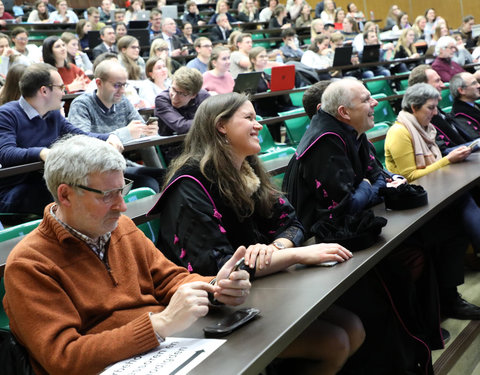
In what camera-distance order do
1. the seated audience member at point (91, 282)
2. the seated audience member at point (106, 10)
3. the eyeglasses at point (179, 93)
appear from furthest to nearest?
1. the seated audience member at point (106, 10)
2. the eyeglasses at point (179, 93)
3. the seated audience member at point (91, 282)

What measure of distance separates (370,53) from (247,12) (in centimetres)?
547

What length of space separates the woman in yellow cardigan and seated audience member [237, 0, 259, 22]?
938 cm

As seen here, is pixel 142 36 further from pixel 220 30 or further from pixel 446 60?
pixel 446 60

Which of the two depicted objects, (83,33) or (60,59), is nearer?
(60,59)

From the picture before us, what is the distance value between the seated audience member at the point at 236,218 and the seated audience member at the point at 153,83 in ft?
11.3

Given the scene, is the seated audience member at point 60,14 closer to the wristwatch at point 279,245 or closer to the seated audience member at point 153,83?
the seated audience member at point 153,83

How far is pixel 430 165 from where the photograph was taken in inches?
132

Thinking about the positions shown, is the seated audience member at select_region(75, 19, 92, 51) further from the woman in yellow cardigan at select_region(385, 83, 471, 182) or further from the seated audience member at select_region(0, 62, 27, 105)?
the woman in yellow cardigan at select_region(385, 83, 471, 182)

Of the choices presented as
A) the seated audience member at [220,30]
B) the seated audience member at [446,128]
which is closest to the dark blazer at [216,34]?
the seated audience member at [220,30]

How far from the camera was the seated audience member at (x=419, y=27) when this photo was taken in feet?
36.6

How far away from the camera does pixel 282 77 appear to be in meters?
5.50

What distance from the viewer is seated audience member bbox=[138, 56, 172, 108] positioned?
546 centimetres

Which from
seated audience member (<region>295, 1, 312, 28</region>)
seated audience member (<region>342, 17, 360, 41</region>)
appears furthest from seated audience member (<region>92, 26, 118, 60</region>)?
seated audience member (<region>342, 17, 360, 41</region>)

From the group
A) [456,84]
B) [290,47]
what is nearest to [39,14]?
[290,47]
